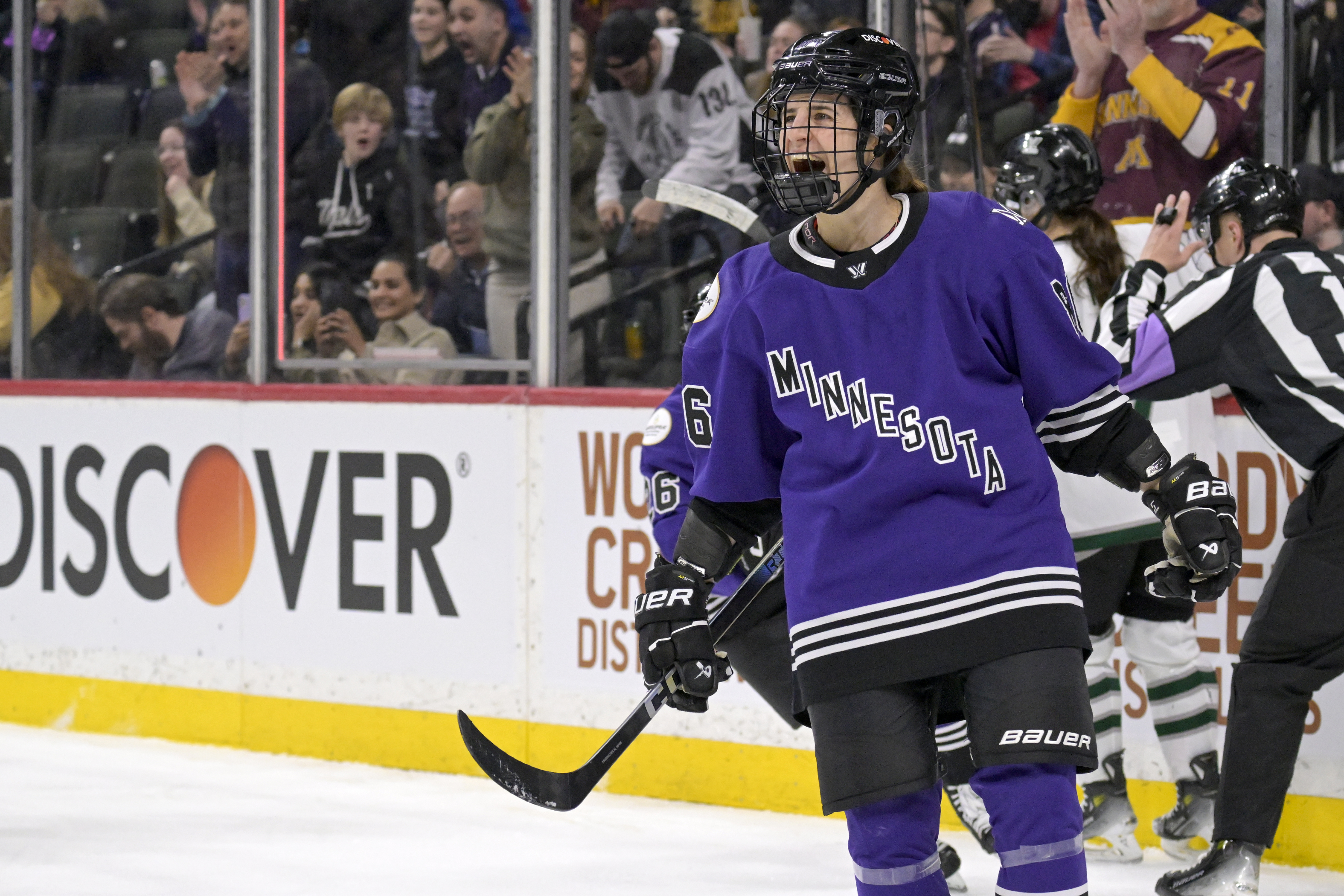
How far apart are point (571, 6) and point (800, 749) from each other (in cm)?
211

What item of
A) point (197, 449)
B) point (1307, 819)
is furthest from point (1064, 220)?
point (197, 449)

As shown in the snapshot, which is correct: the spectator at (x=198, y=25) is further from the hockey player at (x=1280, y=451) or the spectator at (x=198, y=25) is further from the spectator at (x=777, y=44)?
the hockey player at (x=1280, y=451)

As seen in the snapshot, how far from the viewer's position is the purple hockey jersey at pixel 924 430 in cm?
190

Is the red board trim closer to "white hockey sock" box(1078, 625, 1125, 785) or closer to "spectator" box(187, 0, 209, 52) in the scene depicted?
"spectator" box(187, 0, 209, 52)

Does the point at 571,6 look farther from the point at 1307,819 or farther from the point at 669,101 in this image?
the point at 1307,819

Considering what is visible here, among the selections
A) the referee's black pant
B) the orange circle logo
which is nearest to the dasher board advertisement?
the orange circle logo

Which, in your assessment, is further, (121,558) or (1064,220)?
(121,558)

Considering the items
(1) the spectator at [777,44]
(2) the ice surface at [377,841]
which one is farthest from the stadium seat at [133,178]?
(1) the spectator at [777,44]

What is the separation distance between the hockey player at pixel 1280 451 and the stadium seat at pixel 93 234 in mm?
3943

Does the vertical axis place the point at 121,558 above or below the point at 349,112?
below

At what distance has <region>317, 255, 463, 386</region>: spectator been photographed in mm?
5133

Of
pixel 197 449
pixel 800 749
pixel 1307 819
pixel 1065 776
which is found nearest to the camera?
pixel 1065 776

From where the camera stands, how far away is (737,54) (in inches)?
188

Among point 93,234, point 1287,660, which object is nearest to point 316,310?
point 93,234
